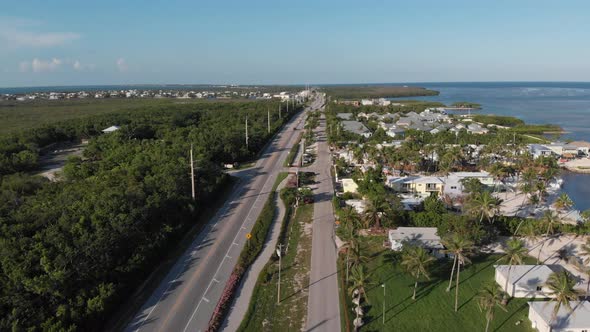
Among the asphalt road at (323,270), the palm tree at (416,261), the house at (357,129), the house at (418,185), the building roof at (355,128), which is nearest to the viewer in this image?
the asphalt road at (323,270)

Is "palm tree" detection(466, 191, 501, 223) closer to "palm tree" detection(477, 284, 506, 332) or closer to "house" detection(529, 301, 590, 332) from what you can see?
"house" detection(529, 301, 590, 332)

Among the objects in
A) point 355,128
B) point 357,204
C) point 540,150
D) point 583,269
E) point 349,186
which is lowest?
point 583,269

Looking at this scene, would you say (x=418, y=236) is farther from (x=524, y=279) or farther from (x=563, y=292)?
(x=563, y=292)

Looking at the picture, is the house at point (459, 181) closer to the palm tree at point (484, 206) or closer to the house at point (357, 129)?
the palm tree at point (484, 206)

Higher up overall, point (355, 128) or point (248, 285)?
point (355, 128)

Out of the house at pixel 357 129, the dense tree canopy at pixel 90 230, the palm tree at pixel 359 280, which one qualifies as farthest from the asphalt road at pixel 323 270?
the house at pixel 357 129

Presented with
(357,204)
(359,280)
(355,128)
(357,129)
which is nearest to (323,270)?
(359,280)

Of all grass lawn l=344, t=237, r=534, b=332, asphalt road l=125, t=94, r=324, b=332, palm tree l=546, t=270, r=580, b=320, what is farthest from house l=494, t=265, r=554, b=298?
asphalt road l=125, t=94, r=324, b=332
